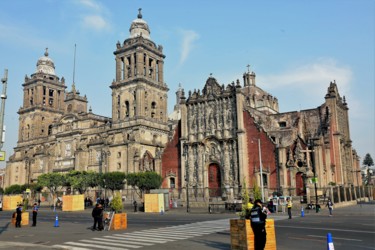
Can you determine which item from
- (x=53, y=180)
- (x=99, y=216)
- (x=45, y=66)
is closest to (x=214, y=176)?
(x=53, y=180)

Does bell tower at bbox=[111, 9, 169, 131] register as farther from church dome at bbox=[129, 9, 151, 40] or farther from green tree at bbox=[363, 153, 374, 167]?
green tree at bbox=[363, 153, 374, 167]

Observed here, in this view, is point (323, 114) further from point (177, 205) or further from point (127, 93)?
point (127, 93)

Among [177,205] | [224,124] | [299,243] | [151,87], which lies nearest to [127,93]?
[151,87]

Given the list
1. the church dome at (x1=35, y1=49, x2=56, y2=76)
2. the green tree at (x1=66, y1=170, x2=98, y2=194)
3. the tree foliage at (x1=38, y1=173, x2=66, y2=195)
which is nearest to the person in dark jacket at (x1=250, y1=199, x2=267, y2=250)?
the green tree at (x1=66, y1=170, x2=98, y2=194)

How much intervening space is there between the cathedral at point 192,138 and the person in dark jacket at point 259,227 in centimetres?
2900

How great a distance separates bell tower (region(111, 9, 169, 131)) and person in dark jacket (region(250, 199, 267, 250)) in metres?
55.7

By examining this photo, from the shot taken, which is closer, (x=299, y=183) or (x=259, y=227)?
(x=259, y=227)

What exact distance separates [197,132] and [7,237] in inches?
1493

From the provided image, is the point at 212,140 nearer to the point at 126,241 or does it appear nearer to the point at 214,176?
the point at 214,176

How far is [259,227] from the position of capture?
11781mm

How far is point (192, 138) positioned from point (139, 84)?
1914cm

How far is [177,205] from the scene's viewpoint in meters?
48.4

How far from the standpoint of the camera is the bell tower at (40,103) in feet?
298

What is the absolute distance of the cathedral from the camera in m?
48.9
